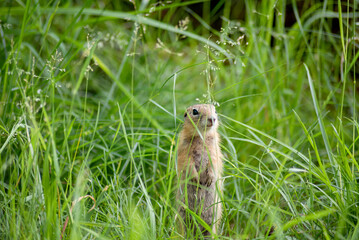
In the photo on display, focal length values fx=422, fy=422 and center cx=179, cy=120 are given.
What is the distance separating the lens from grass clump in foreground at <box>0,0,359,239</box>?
2434mm

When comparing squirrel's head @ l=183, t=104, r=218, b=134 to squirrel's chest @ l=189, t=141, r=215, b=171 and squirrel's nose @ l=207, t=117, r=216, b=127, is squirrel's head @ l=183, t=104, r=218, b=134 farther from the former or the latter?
squirrel's chest @ l=189, t=141, r=215, b=171

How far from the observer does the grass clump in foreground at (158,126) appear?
2434 millimetres

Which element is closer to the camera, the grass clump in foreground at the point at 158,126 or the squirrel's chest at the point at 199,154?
the grass clump in foreground at the point at 158,126

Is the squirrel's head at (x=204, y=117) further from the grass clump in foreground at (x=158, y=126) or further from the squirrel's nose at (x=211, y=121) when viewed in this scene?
the grass clump in foreground at (x=158, y=126)

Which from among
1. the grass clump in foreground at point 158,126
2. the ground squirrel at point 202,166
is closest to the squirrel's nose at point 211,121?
the ground squirrel at point 202,166

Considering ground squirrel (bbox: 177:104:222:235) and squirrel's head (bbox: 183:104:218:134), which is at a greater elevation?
squirrel's head (bbox: 183:104:218:134)

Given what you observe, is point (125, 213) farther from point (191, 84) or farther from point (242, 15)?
point (242, 15)

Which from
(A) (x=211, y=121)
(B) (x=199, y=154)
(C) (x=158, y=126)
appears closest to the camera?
(A) (x=211, y=121)

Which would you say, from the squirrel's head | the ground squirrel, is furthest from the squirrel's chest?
the squirrel's head

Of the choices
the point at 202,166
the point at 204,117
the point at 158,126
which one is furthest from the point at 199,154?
the point at 158,126

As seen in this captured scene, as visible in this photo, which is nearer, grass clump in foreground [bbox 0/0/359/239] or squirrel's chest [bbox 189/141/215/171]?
grass clump in foreground [bbox 0/0/359/239]

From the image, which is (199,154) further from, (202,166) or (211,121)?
(211,121)

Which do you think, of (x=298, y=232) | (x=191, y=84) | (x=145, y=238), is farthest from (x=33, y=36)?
(x=298, y=232)

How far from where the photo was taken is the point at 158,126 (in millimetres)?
3328
